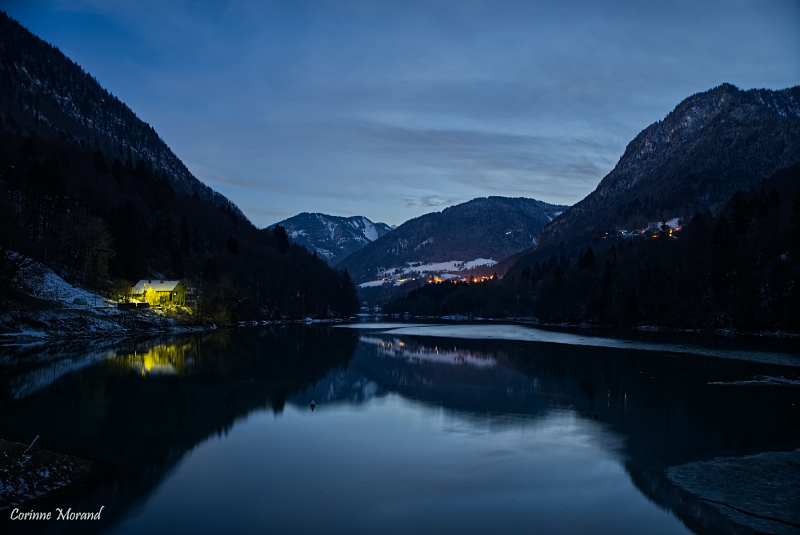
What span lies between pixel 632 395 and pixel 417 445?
53.0 ft

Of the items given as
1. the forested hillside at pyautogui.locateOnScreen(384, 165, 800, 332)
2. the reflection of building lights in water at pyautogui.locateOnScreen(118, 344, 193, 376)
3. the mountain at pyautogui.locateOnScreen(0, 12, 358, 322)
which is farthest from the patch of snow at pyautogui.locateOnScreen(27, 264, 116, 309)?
the forested hillside at pyautogui.locateOnScreen(384, 165, 800, 332)

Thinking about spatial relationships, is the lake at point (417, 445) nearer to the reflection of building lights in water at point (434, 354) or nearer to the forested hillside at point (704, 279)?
the reflection of building lights in water at point (434, 354)

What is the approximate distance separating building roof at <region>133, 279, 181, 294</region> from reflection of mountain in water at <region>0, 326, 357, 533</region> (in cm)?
3754

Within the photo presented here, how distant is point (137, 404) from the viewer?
82.8 feet

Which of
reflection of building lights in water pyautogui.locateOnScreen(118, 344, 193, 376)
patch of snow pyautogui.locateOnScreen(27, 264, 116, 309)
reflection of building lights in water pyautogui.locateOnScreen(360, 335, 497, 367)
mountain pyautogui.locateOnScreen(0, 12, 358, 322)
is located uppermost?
mountain pyautogui.locateOnScreen(0, 12, 358, 322)

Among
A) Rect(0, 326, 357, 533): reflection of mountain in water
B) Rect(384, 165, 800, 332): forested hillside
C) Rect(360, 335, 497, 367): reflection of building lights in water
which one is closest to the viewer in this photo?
Rect(0, 326, 357, 533): reflection of mountain in water

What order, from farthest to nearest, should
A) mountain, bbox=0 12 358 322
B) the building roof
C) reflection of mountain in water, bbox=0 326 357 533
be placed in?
the building roof
mountain, bbox=0 12 358 322
reflection of mountain in water, bbox=0 326 357 533

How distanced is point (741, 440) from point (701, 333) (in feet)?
215

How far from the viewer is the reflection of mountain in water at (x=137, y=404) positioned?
15.9 metres

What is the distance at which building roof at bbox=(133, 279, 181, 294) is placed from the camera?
83625 mm

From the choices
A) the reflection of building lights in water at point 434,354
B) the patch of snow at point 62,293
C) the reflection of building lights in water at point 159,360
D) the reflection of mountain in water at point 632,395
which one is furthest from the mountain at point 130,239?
the reflection of building lights in water at point 434,354

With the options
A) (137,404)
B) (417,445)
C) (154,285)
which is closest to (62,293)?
(154,285)

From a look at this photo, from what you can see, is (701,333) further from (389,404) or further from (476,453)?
(476,453)

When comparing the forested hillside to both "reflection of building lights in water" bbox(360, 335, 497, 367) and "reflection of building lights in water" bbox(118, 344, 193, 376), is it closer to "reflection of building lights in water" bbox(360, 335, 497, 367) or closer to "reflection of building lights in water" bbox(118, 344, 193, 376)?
"reflection of building lights in water" bbox(360, 335, 497, 367)
